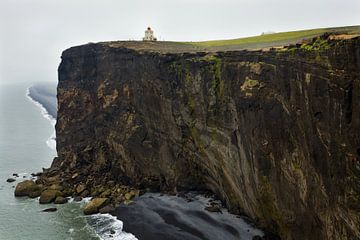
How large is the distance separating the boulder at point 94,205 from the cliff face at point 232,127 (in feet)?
26.0

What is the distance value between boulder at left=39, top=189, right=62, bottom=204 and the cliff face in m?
6.49

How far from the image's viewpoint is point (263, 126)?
43.2m

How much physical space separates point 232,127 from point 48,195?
112 feet

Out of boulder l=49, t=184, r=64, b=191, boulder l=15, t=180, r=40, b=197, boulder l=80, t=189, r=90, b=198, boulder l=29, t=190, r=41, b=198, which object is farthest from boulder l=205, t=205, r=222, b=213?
boulder l=15, t=180, r=40, b=197

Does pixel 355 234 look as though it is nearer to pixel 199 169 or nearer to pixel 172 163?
pixel 199 169

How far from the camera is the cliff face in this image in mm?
32500

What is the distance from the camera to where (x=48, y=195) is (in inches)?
2625

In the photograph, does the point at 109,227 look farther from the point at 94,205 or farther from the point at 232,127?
the point at 232,127

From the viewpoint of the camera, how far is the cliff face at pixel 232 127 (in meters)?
32.5

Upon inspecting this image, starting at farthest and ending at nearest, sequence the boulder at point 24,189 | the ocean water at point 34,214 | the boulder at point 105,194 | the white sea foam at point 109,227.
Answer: the boulder at point 24,189, the boulder at point 105,194, the ocean water at point 34,214, the white sea foam at point 109,227

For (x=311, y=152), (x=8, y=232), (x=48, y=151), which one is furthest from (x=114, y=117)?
(x=311, y=152)

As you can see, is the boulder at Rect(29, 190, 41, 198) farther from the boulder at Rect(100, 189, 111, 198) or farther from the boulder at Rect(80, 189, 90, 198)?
the boulder at Rect(100, 189, 111, 198)

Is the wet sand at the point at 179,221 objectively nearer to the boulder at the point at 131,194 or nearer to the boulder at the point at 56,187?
the boulder at the point at 131,194

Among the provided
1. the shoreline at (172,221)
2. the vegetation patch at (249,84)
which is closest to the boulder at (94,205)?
the shoreline at (172,221)
